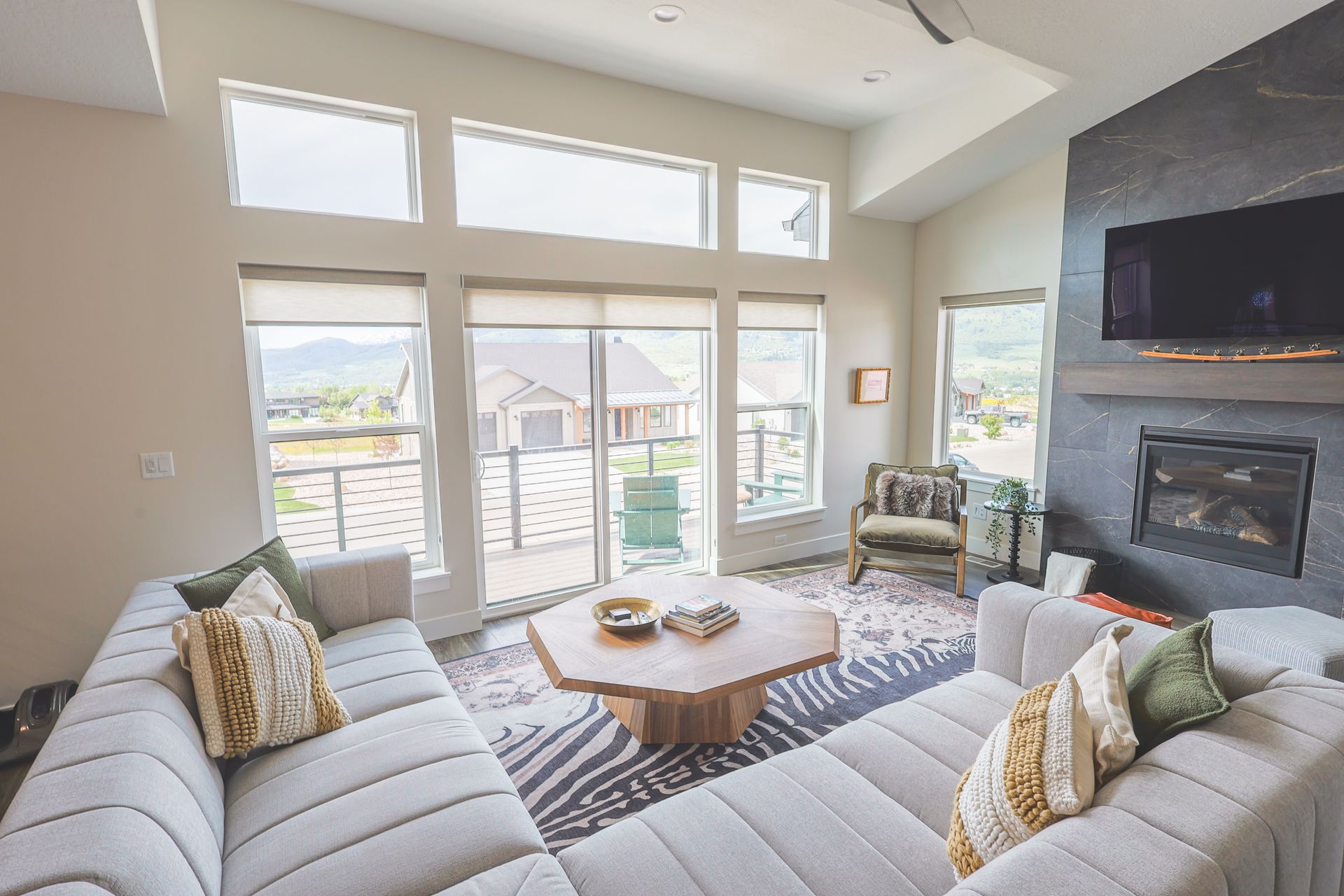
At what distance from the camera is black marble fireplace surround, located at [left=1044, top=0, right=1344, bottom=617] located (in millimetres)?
3162

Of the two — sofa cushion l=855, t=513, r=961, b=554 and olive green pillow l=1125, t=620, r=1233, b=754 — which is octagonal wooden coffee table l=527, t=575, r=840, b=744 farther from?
sofa cushion l=855, t=513, r=961, b=554

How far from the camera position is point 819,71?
3.68 meters

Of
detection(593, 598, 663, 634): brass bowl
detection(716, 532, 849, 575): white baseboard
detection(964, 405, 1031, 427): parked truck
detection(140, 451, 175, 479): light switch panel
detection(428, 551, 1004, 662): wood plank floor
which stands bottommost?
detection(428, 551, 1004, 662): wood plank floor

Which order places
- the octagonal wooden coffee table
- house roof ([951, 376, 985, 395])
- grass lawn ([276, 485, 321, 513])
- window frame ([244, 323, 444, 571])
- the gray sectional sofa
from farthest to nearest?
house roof ([951, 376, 985, 395]) < grass lawn ([276, 485, 321, 513]) < window frame ([244, 323, 444, 571]) < the octagonal wooden coffee table < the gray sectional sofa

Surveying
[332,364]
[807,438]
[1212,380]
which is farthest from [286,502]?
[1212,380]

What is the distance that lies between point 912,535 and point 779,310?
1.77m

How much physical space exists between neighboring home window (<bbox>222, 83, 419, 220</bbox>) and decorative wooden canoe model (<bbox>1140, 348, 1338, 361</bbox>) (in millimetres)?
4181

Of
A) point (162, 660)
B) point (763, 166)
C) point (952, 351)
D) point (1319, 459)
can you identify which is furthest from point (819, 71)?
point (162, 660)

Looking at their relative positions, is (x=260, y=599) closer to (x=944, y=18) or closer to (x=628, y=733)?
(x=628, y=733)

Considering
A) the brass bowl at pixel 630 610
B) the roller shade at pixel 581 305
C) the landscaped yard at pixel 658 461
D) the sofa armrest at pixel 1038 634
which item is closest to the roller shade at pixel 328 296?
the roller shade at pixel 581 305

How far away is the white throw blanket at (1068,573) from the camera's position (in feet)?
12.6

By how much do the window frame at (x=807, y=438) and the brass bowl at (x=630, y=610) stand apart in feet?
6.60

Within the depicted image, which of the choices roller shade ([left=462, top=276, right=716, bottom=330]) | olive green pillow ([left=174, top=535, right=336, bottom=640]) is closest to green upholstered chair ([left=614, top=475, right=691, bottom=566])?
roller shade ([left=462, top=276, right=716, bottom=330])

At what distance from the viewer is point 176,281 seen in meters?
2.83
